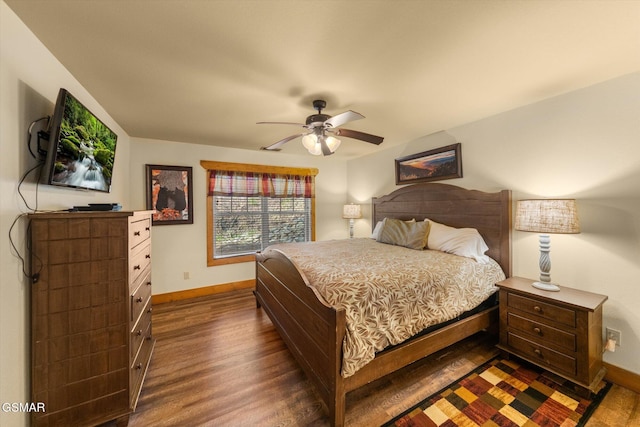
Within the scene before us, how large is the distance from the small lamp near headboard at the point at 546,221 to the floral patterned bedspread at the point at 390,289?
1.40 feet

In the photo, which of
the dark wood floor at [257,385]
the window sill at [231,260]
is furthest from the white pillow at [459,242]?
the window sill at [231,260]

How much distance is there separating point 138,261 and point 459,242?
3.06m

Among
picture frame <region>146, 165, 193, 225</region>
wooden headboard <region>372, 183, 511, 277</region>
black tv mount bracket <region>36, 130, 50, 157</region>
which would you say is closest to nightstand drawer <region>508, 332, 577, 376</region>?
wooden headboard <region>372, 183, 511, 277</region>

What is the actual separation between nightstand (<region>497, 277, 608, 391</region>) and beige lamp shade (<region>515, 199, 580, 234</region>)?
0.54 m

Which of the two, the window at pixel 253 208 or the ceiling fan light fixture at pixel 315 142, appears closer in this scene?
the ceiling fan light fixture at pixel 315 142

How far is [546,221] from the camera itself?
1970 mm

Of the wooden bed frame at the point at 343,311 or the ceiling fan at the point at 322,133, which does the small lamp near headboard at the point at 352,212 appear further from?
the ceiling fan at the point at 322,133

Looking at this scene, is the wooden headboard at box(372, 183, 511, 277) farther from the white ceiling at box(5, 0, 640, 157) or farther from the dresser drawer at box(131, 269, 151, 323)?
the dresser drawer at box(131, 269, 151, 323)

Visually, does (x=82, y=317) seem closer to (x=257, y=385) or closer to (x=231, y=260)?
(x=257, y=385)

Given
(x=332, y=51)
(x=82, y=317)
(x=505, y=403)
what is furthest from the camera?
(x=505, y=403)

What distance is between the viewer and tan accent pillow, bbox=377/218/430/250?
2.96 m

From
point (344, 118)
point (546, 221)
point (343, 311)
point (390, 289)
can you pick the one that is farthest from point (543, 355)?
point (344, 118)

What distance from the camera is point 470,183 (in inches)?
116

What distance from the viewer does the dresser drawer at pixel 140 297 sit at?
5.30 ft
